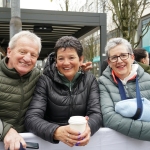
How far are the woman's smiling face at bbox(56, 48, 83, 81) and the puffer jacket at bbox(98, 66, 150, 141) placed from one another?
1.14 ft

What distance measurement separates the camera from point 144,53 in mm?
4598

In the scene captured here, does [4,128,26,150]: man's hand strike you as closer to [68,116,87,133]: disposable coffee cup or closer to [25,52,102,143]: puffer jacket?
[25,52,102,143]: puffer jacket

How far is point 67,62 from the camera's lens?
2.12 meters

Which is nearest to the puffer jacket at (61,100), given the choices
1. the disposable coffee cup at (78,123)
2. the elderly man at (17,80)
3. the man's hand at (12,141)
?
the elderly man at (17,80)

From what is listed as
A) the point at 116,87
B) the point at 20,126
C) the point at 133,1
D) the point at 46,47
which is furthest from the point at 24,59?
the point at 46,47

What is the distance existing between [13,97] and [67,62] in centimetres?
58

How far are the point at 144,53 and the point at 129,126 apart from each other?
9.64 feet

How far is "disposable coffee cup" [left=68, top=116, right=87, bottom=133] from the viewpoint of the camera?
1.52 m

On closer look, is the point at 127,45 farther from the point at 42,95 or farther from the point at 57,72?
the point at 42,95

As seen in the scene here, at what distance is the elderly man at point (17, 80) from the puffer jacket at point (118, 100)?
2.31 ft

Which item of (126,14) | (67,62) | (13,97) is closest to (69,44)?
(67,62)

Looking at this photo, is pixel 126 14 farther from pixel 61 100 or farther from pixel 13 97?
pixel 13 97

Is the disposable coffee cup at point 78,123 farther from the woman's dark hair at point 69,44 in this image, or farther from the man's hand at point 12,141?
the woman's dark hair at point 69,44

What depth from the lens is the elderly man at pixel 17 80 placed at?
6.45 feet
